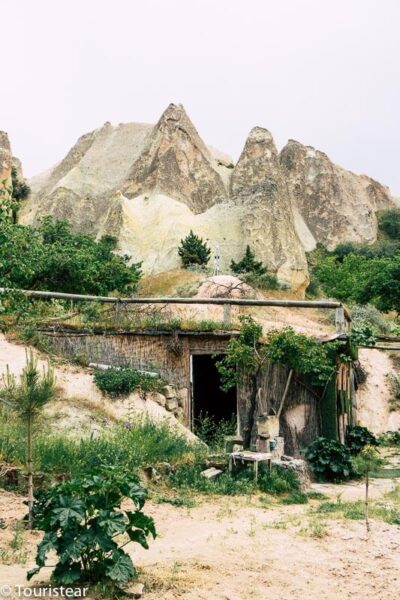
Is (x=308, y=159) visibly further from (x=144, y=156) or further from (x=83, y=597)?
(x=83, y=597)

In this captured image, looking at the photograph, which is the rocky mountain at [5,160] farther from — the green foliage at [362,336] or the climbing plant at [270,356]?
the green foliage at [362,336]

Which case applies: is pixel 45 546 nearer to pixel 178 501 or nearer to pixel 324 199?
pixel 178 501

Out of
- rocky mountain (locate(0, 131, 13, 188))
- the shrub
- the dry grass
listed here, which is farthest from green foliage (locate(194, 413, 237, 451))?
rocky mountain (locate(0, 131, 13, 188))

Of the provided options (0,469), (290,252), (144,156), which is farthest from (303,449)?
(144,156)

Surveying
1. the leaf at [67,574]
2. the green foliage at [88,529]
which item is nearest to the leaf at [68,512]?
the green foliage at [88,529]

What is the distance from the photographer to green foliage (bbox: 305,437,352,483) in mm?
10926

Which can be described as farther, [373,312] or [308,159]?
[308,159]

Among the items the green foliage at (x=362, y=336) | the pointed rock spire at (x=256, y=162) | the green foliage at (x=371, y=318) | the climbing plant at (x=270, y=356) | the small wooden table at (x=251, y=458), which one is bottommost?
the small wooden table at (x=251, y=458)

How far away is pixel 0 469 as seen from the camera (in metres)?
8.11

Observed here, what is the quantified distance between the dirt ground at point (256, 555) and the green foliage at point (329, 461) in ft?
8.76

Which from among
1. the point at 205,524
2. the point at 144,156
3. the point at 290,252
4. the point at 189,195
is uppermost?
the point at 144,156

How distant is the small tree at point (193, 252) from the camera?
32.7 m

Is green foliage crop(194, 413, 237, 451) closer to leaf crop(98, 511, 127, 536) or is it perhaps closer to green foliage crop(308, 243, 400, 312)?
leaf crop(98, 511, 127, 536)

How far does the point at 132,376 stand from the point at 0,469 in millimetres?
4282
